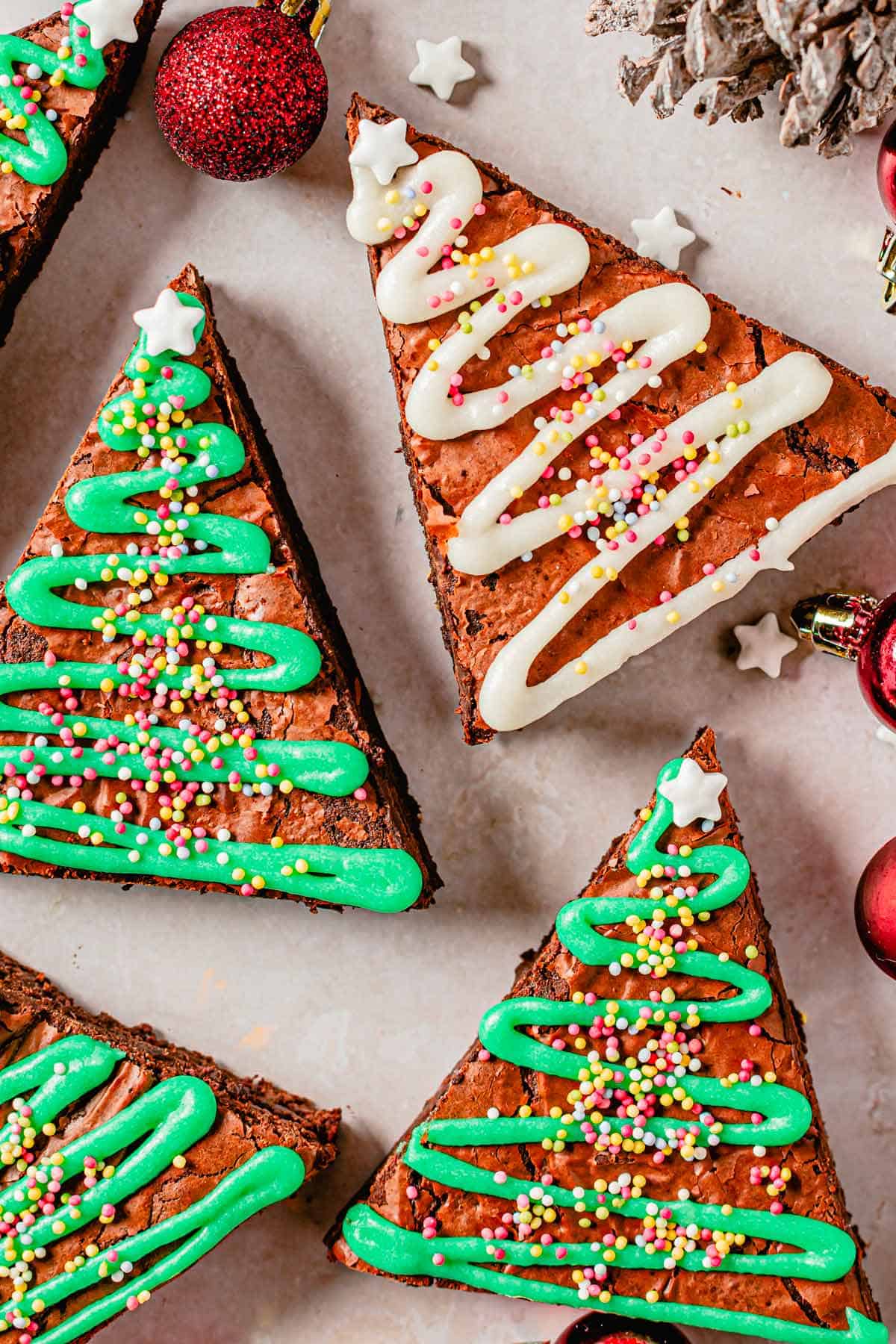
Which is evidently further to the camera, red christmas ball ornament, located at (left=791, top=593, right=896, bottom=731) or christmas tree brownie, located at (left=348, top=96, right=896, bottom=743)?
christmas tree brownie, located at (left=348, top=96, right=896, bottom=743)

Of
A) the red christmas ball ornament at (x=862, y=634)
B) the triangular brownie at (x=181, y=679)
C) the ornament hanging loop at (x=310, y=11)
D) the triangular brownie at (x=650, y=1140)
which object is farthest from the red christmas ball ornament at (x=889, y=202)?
the triangular brownie at (x=181, y=679)

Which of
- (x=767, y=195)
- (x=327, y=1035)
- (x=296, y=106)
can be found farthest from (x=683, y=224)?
(x=327, y=1035)

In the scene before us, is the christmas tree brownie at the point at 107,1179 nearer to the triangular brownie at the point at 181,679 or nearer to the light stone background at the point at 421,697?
the light stone background at the point at 421,697

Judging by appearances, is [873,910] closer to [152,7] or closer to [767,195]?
[767,195]

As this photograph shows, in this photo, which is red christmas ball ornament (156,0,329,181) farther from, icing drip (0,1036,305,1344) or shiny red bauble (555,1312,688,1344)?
shiny red bauble (555,1312,688,1344)

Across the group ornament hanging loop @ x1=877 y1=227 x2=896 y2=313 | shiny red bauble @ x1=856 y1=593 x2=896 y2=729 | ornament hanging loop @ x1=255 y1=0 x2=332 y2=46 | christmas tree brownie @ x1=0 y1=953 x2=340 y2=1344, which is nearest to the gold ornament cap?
shiny red bauble @ x1=856 y1=593 x2=896 y2=729
